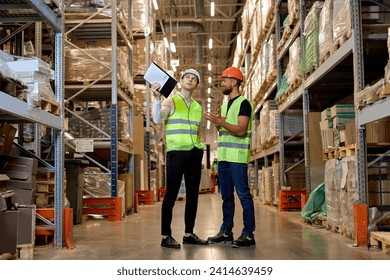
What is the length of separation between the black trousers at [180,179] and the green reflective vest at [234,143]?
0.30 m

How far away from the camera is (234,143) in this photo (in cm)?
559

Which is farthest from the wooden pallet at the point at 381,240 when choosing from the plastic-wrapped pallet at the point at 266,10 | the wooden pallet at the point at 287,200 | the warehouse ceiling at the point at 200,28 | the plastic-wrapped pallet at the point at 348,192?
the warehouse ceiling at the point at 200,28

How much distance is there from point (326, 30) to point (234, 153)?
266 centimetres

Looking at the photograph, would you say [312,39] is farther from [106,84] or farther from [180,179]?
[106,84]

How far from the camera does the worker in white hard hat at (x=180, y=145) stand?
5309 mm

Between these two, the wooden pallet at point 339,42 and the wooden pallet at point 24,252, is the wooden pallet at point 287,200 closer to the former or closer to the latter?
the wooden pallet at point 339,42

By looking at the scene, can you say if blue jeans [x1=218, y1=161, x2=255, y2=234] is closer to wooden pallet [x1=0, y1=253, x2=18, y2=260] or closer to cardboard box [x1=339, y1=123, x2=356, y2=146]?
cardboard box [x1=339, y1=123, x2=356, y2=146]

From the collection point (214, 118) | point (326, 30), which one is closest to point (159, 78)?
point (214, 118)

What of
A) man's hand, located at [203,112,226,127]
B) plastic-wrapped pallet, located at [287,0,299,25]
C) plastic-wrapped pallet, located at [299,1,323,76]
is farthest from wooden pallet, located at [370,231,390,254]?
plastic-wrapped pallet, located at [287,0,299,25]

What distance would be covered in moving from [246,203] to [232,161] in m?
0.48

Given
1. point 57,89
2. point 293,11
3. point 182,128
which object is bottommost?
point 182,128

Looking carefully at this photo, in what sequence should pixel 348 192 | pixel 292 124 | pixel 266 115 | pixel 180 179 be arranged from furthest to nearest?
pixel 266 115, pixel 292 124, pixel 348 192, pixel 180 179
